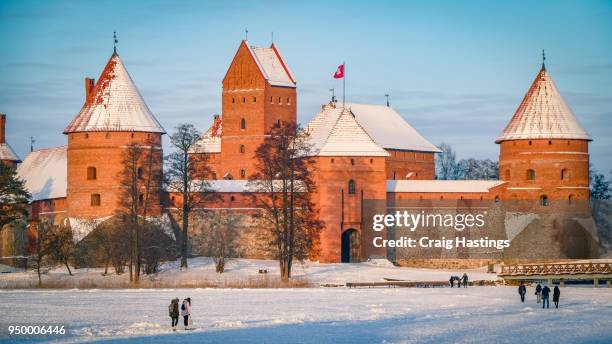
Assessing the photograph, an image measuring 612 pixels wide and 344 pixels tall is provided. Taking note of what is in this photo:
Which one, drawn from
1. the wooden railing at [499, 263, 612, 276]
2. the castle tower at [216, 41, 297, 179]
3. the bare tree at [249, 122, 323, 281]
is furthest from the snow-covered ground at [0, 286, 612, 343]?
the castle tower at [216, 41, 297, 179]

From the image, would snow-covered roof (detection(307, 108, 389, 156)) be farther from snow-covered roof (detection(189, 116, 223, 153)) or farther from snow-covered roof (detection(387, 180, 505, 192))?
snow-covered roof (detection(189, 116, 223, 153))

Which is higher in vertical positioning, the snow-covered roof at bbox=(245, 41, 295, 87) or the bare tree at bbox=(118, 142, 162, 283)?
the snow-covered roof at bbox=(245, 41, 295, 87)

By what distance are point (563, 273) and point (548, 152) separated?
1385cm

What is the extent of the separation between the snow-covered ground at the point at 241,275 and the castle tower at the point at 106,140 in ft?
16.2

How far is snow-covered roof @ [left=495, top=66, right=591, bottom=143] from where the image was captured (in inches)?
2692

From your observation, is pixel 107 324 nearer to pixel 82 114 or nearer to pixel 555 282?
pixel 555 282

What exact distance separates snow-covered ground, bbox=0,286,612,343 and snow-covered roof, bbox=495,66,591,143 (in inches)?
705

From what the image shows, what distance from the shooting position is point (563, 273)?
5572 cm

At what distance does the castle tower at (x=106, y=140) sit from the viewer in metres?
65.3

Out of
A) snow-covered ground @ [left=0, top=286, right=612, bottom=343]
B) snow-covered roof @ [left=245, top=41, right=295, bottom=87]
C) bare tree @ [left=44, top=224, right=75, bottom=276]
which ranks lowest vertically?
snow-covered ground @ [left=0, top=286, right=612, bottom=343]

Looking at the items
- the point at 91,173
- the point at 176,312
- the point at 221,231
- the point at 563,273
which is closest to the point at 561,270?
the point at 563,273

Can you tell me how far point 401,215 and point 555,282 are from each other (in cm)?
1309

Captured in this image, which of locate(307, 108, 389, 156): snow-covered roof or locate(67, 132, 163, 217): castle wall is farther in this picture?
locate(67, 132, 163, 217): castle wall

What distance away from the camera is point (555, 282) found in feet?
185
